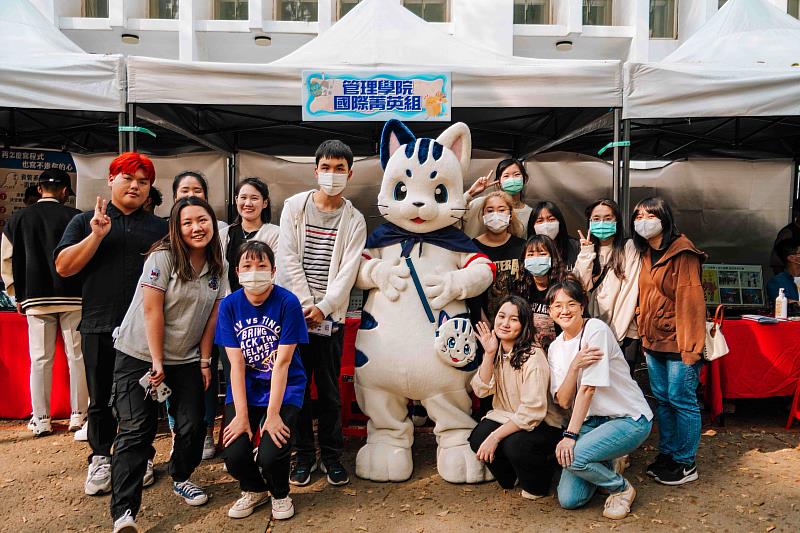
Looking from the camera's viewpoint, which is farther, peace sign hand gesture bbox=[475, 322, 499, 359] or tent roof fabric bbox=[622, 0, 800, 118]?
tent roof fabric bbox=[622, 0, 800, 118]

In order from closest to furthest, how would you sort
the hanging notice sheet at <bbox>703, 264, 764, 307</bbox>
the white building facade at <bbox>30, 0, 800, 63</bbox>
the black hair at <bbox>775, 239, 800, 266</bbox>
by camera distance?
1. the black hair at <bbox>775, 239, 800, 266</bbox>
2. the hanging notice sheet at <bbox>703, 264, 764, 307</bbox>
3. the white building facade at <bbox>30, 0, 800, 63</bbox>

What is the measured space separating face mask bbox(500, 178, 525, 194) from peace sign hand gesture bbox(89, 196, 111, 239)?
235cm

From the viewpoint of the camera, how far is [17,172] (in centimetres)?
619

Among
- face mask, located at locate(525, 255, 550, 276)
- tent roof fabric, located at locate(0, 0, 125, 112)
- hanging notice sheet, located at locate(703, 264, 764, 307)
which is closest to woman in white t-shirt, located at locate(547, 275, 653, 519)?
face mask, located at locate(525, 255, 550, 276)

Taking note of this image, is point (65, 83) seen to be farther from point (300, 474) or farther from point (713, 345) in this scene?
point (713, 345)

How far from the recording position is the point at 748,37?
20.7ft

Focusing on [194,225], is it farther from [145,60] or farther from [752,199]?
[752,199]

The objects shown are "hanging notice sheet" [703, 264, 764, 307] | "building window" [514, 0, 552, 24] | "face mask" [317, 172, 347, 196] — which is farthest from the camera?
"building window" [514, 0, 552, 24]

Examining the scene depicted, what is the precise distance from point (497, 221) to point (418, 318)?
785 mm

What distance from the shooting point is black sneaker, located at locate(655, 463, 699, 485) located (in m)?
3.17

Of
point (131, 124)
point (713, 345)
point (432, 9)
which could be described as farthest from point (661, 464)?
point (432, 9)

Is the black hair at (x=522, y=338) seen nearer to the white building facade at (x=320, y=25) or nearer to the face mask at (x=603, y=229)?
the face mask at (x=603, y=229)

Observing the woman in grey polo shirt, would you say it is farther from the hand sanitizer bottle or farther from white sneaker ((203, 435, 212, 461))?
the hand sanitizer bottle

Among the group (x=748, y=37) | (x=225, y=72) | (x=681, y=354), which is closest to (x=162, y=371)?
(x=225, y=72)
